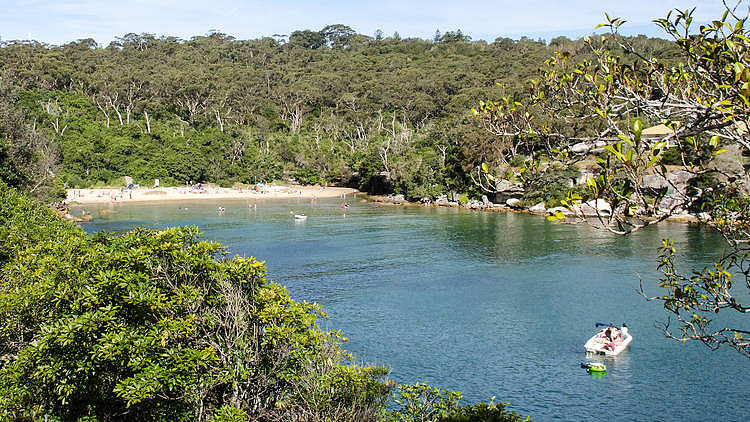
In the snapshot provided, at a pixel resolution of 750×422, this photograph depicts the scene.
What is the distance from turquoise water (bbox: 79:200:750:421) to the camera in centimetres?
1969

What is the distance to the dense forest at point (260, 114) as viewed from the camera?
75375 millimetres

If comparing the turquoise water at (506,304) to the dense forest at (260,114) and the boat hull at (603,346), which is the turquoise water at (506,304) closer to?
the boat hull at (603,346)

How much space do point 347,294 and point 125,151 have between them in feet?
201

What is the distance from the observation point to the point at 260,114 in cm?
10781

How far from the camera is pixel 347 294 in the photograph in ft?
102

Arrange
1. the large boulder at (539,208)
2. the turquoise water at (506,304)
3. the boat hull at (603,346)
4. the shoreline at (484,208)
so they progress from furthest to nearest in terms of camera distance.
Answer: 1. the large boulder at (539,208)
2. the shoreline at (484,208)
3. the boat hull at (603,346)
4. the turquoise water at (506,304)

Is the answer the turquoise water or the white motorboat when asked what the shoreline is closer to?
the turquoise water

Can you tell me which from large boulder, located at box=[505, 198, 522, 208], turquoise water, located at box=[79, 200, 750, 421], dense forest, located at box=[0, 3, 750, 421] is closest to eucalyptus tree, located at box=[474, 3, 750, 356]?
dense forest, located at box=[0, 3, 750, 421]

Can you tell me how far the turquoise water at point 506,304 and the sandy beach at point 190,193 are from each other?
19.2 metres

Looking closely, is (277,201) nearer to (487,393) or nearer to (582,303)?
(582,303)

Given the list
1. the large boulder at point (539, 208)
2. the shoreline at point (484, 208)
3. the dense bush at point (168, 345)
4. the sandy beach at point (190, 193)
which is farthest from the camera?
the sandy beach at point (190, 193)

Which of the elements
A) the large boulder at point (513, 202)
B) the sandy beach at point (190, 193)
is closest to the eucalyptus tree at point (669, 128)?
the large boulder at point (513, 202)

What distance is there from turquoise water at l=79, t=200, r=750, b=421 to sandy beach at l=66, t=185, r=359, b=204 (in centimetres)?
1924

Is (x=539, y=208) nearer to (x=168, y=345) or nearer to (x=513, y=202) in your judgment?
(x=513, y=202)
